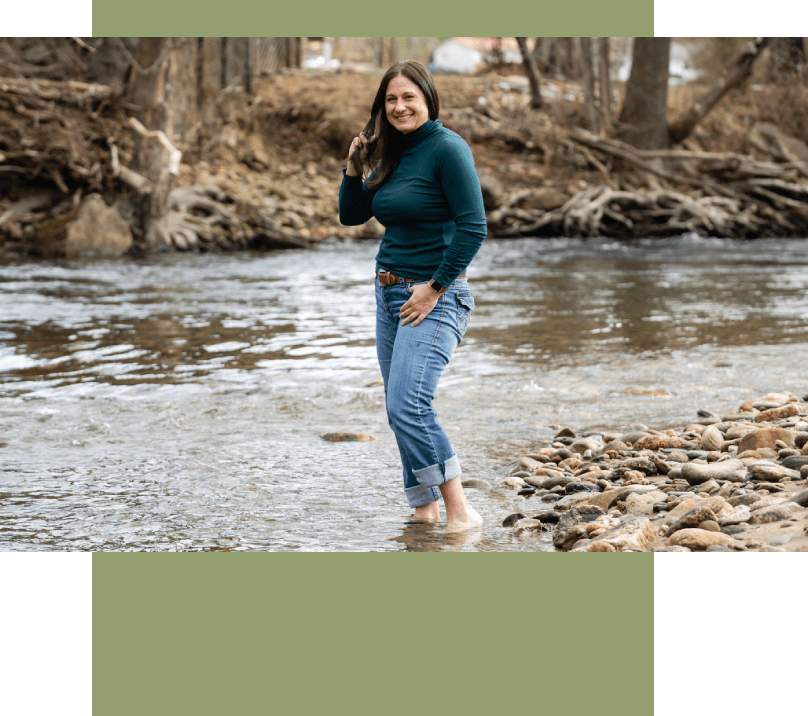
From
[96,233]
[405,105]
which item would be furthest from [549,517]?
[96,233]

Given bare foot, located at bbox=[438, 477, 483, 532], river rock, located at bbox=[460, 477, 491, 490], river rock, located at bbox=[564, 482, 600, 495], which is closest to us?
bare foot, located at bbox=[438, 477, 483, 532]

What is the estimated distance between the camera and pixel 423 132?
3781 millimetres

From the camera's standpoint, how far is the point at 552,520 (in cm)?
410

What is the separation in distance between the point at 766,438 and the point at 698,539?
1.51 meters

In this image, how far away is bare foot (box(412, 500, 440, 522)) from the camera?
13.6 ft

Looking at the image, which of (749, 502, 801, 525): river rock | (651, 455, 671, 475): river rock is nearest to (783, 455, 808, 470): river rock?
(651, 455, 671, 475): river rock

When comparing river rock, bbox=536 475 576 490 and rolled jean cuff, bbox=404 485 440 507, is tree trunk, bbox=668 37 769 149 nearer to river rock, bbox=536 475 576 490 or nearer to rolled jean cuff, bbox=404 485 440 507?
river rock, bbox=536 475 576 490

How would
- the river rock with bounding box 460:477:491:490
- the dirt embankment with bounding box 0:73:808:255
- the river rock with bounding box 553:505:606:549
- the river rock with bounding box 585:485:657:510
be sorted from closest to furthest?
the river rock with bounding box 553:505:606:549, the river rock with bounding box 585:485:657:510, the river rock with bounding box 460:477:491:490, the dirt embankment with bounding box 0:73:808:255

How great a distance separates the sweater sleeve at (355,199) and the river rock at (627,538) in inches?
60.8

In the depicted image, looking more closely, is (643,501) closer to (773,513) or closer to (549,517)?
(549,517)

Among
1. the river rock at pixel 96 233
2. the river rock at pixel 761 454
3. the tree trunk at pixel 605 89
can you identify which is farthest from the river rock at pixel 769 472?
the tree trunk at pixel 605 89

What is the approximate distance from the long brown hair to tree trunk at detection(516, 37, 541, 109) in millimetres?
22597

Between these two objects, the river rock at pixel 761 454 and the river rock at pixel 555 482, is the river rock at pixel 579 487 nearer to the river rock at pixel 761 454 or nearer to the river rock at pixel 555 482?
the river rock at pixel 555 482

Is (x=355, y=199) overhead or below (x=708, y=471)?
overhead
